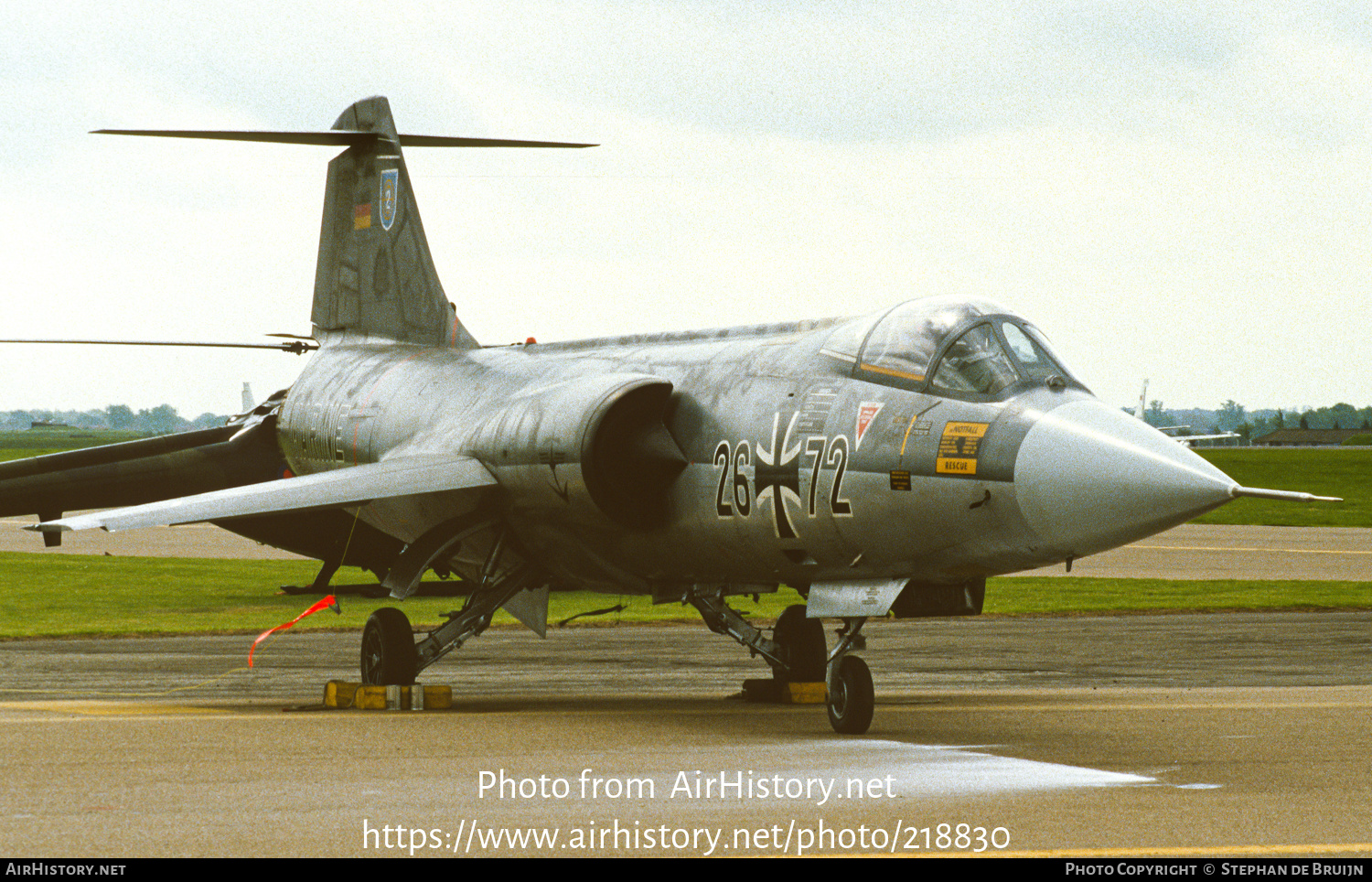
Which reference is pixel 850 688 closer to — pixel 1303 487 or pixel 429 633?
pixel 429 633

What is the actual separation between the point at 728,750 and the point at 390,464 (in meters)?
5.05

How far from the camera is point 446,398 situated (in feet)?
53.2

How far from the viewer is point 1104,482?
980cm

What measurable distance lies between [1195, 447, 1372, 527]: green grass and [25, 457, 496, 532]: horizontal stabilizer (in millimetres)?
9415

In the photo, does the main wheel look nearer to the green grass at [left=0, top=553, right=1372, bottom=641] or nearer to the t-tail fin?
the t-tail fin

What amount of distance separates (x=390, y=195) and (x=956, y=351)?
1011 centimetres

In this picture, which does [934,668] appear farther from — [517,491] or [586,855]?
[586,855]

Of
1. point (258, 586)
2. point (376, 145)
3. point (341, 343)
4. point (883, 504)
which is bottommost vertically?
point (258, 586)

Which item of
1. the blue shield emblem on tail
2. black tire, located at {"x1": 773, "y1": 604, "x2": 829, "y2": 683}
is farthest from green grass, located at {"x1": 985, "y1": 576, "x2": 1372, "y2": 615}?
the blue shield emblem on tail

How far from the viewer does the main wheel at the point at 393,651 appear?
1456 centimetres

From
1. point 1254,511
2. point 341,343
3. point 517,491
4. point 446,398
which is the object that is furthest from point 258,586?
point 1254,511

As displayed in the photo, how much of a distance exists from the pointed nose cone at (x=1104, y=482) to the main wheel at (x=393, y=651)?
643 centimetres

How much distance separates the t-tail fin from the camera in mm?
19094

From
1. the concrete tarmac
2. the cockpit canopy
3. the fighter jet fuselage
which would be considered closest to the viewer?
the concrete tarmac
